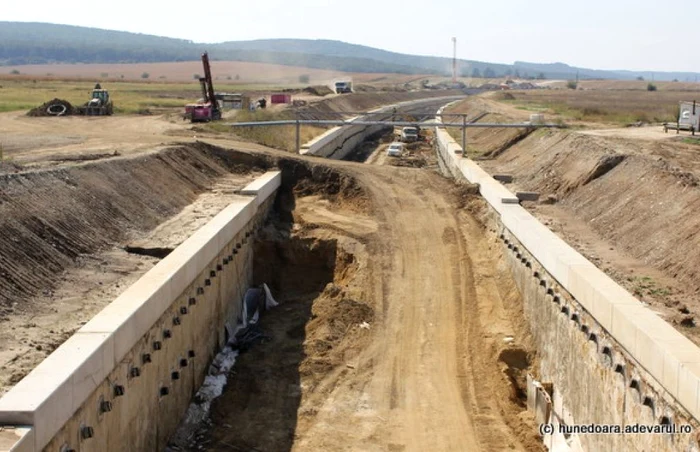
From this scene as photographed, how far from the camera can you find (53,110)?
4831 cm

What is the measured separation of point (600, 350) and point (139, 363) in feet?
22.0

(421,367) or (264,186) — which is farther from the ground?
(264,186)

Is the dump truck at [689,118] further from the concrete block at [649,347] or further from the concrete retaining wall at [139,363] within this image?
Answer: the concrete block at [649,347]

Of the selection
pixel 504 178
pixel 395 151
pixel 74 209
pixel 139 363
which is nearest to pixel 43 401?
pixel 139 363

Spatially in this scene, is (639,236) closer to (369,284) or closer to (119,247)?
(369,284)

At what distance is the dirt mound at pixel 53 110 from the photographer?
157 feet

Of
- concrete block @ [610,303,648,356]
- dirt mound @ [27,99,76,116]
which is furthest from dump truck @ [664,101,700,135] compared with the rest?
dirt mound @ [27,99,76,116]

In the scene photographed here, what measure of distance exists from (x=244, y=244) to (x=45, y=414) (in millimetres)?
14634

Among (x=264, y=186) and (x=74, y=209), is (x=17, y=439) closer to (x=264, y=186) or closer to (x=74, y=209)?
(x=74, y=209)

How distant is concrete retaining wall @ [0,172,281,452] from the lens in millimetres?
10664

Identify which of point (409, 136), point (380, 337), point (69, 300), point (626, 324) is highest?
point (626, 324)

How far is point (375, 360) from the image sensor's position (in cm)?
1989

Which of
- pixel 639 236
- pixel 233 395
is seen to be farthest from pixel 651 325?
pixel 233 395

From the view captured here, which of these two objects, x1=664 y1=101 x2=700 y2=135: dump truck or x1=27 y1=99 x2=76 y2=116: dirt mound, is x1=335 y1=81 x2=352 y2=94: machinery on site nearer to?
x1=27 y1=99 x2=76 y2=116: dirt mound
